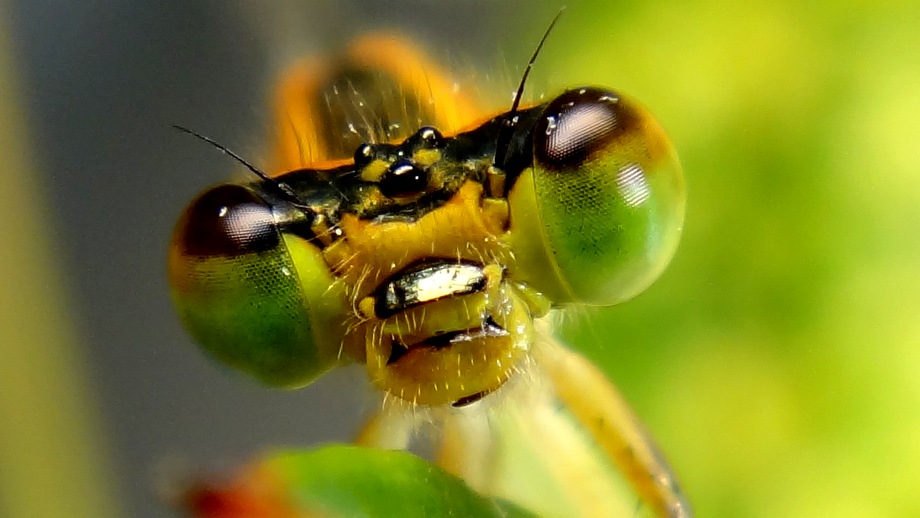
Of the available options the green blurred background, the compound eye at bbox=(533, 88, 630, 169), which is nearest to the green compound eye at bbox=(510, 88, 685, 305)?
the compound eye at bbox=(533, 88, 630, 169)

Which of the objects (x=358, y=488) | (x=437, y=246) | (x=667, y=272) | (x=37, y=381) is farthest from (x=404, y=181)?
(x=37, y=381)

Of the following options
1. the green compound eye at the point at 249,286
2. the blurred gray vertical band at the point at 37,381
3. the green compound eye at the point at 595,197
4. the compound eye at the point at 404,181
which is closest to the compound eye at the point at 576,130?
the green compound eye at the point at 595,197

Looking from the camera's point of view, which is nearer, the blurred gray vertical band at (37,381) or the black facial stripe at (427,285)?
the black facial stripe at (427,285)

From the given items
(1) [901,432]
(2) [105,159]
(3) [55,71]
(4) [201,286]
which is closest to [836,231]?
(1) [901,432]

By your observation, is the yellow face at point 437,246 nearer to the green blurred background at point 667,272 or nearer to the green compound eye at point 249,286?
the green compound eye at point 249,286

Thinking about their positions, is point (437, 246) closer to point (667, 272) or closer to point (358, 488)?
point (358, 488)

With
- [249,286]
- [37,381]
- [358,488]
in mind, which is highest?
[249,286]

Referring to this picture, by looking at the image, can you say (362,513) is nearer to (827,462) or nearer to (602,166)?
(602,166)

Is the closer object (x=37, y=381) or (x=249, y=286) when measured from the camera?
(x=249, y=286)
